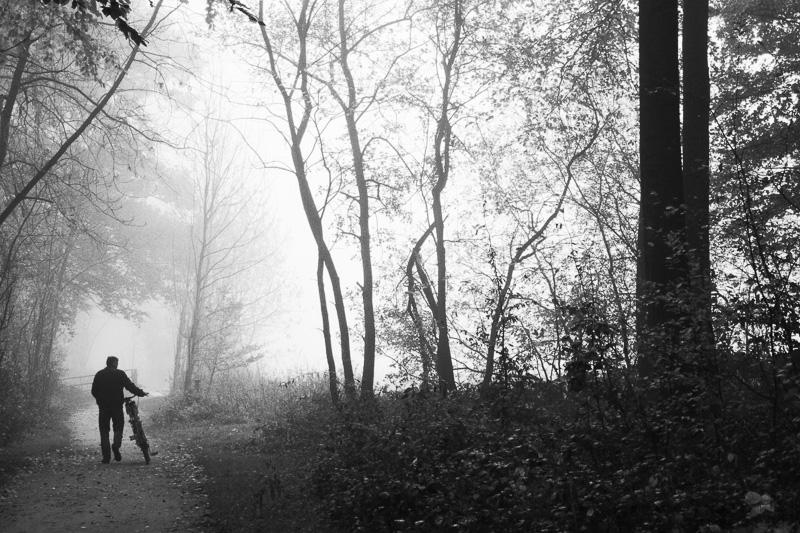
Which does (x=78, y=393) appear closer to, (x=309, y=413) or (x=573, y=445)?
(x=309, y=413)

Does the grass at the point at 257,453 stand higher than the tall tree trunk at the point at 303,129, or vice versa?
the tall tree trunk at the point at 303,129

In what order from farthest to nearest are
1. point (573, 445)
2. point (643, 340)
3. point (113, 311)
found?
A: point (113, 311) < point (643, 340) < point (573, 445)

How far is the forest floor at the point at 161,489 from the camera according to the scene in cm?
781

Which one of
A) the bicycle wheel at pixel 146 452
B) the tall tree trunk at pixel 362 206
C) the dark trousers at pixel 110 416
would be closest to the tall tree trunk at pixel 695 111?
the tall tree trunk at pixel 362 206

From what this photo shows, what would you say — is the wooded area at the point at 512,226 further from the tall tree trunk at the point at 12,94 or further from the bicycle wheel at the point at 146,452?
the bicycle wheel at the point at 146,452

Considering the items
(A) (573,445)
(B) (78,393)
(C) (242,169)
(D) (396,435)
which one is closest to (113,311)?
(B) (78,393)

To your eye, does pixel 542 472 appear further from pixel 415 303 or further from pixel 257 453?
pixel 415 303

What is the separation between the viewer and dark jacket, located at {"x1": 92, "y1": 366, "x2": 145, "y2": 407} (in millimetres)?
13086

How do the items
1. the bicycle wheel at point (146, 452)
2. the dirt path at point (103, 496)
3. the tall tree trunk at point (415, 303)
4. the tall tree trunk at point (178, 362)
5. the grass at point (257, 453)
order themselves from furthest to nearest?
the tall tree trunk at point (178, 362) → the tall tree trunk at point (415, 303) → the bicycle wheel at point (146, 452) → the dirt path at point (103, 496) → the grass at point (257, 453)

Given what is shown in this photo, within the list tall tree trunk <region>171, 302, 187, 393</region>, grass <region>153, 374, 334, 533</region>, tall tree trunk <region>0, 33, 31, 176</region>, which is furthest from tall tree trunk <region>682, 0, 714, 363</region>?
tall tree trunk <region>171, 302, 187, 393</region>

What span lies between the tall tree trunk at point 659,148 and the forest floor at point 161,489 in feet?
15.4

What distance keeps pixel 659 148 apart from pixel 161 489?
829 centimetres

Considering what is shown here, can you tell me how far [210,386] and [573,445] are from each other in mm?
21326

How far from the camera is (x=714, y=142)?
15172 millimetres
